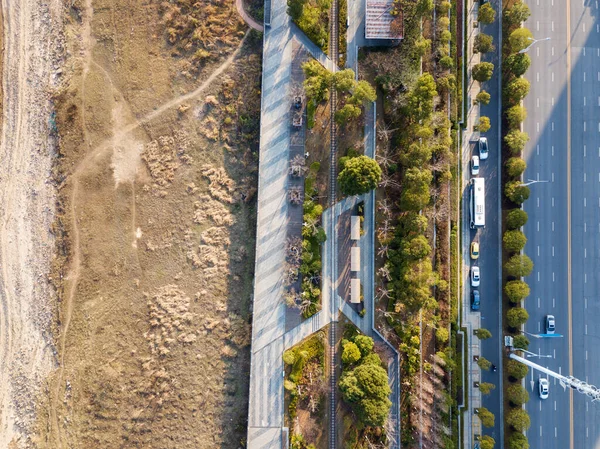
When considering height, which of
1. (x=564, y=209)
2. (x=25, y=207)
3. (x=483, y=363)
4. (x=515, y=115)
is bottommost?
(x=483, y=363)

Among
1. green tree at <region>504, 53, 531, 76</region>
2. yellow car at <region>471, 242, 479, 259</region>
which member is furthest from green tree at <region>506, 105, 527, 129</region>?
yellow car at <region>471, 242, 479, 259</region>

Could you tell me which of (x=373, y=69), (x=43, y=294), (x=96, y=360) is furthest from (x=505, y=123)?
(x=43, y=294)

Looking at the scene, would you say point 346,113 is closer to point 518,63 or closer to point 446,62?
point 446,62

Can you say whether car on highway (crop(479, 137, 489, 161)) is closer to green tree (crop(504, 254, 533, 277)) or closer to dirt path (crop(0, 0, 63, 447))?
green tree (crop(504, 254, 533, 277))

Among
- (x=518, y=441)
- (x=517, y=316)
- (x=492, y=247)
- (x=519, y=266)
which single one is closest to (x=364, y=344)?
(x=517, y=316)

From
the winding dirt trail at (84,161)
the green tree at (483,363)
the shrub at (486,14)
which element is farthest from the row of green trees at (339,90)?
the green tree at (483,363)

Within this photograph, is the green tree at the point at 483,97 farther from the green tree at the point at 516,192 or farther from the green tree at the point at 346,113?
the green tree at the point at 346,113

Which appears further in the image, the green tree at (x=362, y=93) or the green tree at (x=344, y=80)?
the green tree at (x=344, y=80)
